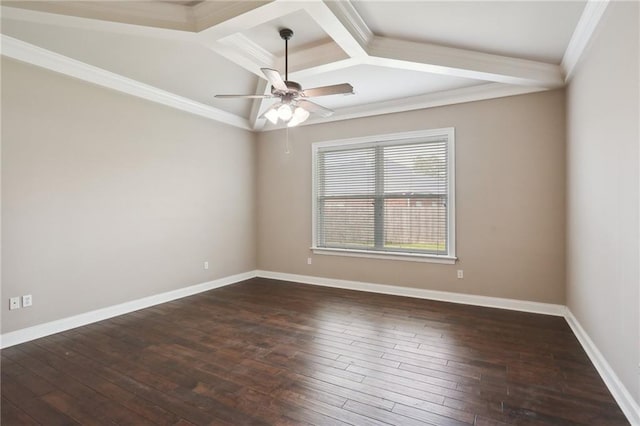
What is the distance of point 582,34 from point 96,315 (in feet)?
18.4

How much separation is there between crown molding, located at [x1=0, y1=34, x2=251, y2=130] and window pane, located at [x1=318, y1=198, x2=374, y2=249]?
7.74 feet

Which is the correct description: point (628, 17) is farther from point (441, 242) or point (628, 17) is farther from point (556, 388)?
point (441, 242)

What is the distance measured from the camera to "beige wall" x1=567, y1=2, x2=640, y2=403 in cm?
193

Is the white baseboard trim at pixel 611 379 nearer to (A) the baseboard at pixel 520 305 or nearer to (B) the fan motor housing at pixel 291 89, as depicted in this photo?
(A) the baseboard at pixel 520 305

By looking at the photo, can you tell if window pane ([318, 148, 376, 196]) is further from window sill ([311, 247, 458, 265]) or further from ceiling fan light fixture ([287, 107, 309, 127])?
ceiling fan light fixture ([287, 107, 309, 127])

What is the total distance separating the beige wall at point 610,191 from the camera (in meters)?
1.93

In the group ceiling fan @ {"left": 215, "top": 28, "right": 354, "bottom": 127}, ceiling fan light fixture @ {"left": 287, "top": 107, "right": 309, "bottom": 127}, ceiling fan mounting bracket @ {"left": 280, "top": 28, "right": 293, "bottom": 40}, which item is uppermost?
ceiling fan mounting bracket @ {"left": 280, "top": 28, "right": 293, "bottom": 40}

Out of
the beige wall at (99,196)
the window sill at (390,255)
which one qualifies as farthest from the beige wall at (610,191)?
the beige wall at (99,196)

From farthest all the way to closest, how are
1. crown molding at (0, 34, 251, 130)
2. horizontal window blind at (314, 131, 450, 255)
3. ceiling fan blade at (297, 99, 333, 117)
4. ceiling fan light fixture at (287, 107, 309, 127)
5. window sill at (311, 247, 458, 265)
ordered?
horizontal window blind at (314, 131, 450, 255)
window sill at (311, 247, 458, 265)
ceiling fan blade at (297, 99, 333, 117)
ceiling fan light fixture at (287, 107, 309, 127)
crown molding at (0, 34, 251, 130)

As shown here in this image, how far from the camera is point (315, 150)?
552cm

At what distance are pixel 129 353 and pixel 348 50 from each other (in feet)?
11.4

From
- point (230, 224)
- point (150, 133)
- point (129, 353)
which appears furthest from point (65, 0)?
point (230, 224)

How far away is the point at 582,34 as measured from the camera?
8.87ft

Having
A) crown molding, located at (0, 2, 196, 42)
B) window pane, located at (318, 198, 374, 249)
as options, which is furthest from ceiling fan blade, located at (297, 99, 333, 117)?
window pane, located at (318, 198, 374, 249)
